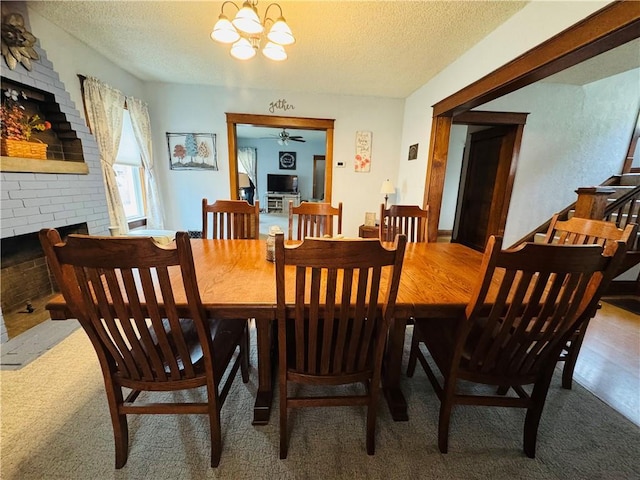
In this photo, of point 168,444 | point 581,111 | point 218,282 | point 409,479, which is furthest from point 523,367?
point 581,111

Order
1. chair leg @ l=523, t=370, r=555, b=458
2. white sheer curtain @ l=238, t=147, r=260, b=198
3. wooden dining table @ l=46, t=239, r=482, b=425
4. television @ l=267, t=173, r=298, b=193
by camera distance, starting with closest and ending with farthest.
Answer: wooden dining table @ l=46, t=239, r=482, b=425 → chair leg @ l=523, t=370, r=555, b=458 → white sheer curtain @ l=238, t=147, r=260, b=198 → television @ l=267, t=173, r=298, b=193

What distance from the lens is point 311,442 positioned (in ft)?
4.11

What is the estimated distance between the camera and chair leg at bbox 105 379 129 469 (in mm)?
1070

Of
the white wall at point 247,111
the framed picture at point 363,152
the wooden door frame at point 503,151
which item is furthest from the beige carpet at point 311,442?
the framed picture at point 363,152

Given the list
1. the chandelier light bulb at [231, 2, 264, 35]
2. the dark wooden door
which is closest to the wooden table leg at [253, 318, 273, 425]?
the chandelier light bulb at [231, 2, 264, 35]

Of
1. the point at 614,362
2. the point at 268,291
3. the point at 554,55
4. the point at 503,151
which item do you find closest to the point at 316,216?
the point at 268,291

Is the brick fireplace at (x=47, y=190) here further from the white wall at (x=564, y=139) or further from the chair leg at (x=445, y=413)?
the white wall at (x=564, y=139)

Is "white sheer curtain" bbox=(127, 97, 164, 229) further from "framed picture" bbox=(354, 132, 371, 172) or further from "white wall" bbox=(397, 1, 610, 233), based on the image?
"white wall" bbox=(397, 1, 610, 233)

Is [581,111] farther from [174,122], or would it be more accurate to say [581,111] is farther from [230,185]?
[174,122]

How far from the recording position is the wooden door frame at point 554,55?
130 centimetres

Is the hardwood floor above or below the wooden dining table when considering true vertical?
below

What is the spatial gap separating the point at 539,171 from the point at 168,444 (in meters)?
4.70

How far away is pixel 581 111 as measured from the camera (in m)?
3.37

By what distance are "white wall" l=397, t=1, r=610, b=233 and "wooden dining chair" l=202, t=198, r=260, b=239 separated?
2236mm
